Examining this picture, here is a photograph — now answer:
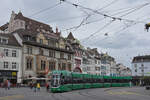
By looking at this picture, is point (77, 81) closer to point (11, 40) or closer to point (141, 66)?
point (11, 40)

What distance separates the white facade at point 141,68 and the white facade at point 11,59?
63.6 metres

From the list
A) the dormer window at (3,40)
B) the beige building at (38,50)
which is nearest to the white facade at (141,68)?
the beige building at (38,50)

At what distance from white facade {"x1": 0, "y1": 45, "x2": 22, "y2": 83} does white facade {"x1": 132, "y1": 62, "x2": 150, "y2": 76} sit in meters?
63.6

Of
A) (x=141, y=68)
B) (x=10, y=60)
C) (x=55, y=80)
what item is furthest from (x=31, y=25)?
(x=141, y=68)

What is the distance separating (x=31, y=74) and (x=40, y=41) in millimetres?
8841

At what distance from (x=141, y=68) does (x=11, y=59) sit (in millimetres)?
67742

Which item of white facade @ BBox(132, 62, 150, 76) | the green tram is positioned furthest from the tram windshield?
white facade @ BBox(132, 62, 150, 76)

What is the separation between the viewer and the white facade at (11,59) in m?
42.7

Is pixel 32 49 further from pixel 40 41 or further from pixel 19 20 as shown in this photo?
pixel 19 20

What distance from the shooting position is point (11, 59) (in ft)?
145

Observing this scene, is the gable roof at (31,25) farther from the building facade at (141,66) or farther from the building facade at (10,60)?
the building facade at (141,66)

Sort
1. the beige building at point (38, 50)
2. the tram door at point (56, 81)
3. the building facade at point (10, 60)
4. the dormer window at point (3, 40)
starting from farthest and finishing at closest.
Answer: the beige building at point (38, 50)
the dormer window at point (3, 40)
the building facade at point (10, 60)
the tram door at point (56, 81)

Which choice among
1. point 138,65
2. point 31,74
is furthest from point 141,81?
point 31,74

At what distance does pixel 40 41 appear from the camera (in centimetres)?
5191
